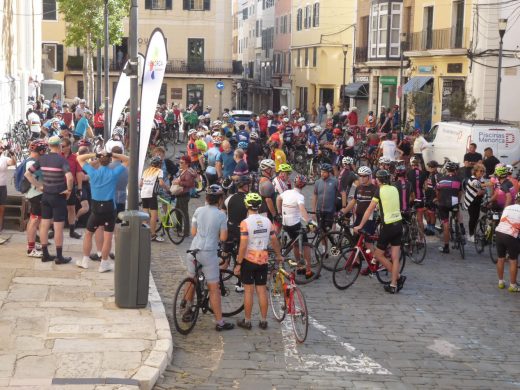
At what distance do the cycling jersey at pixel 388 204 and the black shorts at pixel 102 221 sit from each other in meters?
3.82

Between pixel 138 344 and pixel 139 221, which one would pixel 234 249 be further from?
pixel 138 344

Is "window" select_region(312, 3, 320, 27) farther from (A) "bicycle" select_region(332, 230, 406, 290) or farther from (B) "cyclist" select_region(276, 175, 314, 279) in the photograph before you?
(A) "bicycle" select_region(332, 230, 406, 290)

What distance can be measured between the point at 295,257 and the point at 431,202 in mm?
4843

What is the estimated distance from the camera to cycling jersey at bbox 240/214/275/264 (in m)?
10.8

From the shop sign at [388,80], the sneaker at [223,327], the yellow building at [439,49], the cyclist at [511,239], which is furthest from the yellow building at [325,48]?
the sneaker at [223,327]

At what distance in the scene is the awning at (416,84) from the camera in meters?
43.3

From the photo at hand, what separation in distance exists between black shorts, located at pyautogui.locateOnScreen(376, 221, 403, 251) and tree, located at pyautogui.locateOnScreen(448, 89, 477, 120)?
23.0 m

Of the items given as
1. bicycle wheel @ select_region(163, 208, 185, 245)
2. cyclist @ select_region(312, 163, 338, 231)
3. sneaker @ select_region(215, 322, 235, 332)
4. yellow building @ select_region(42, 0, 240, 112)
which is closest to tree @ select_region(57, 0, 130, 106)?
yellow building @ select_region(42, 0, 240, 112)

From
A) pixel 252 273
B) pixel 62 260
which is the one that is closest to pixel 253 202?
pixel 252 273

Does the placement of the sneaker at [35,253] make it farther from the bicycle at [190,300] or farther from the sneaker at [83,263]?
the bicycle at [190,300]

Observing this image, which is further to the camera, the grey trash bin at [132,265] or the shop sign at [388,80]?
the shop sign at [388,80]

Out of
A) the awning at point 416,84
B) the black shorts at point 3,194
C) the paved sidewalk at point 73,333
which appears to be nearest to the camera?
the paved sidewalk at point 73,333

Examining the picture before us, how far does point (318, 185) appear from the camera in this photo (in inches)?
608

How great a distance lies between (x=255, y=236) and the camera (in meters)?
10.8
